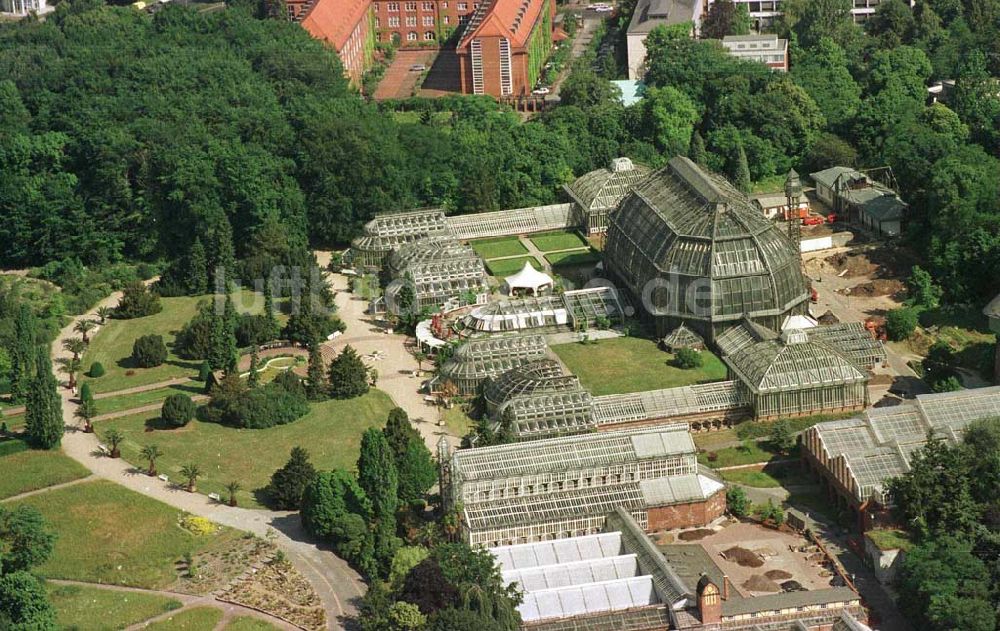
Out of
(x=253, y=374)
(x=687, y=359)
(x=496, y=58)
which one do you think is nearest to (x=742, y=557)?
(x=687, y=359)

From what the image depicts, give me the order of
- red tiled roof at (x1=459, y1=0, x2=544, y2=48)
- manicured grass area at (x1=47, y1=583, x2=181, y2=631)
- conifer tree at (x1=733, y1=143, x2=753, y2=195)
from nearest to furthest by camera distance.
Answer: manicured grass area at (x1=47, y1=583, x2=181, y2=631)
conifer tree at (x1=733, y1=143, x2=753, y2=195)
red tiled roof at (x1=459, y1=0, x2=544, y2=48)

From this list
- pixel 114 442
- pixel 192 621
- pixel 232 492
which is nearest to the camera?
pixel 192 621

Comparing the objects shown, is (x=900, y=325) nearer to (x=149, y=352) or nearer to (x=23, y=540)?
(x=149, y=352)

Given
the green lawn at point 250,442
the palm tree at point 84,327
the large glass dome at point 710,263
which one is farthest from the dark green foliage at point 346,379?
the palm tree at point 84,327

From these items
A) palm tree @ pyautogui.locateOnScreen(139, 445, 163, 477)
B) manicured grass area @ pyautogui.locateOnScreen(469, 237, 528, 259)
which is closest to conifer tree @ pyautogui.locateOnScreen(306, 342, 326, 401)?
palm tree @ pyautogui.locateOnScreen(139, 445, 163, 477)

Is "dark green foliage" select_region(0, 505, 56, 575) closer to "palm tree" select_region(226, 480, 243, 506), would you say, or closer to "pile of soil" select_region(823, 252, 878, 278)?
"palm tree" select_region(226, 480, 243, 506)

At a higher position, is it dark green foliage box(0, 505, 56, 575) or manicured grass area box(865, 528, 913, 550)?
dark green foliage box(0, 505, 56, 575)

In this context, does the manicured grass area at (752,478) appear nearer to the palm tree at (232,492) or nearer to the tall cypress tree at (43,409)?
the palm tree at (232,492)

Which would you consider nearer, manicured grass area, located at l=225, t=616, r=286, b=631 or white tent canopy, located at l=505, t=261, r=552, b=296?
manicured grass area, located at l=225, t=616, r=286, b=631
